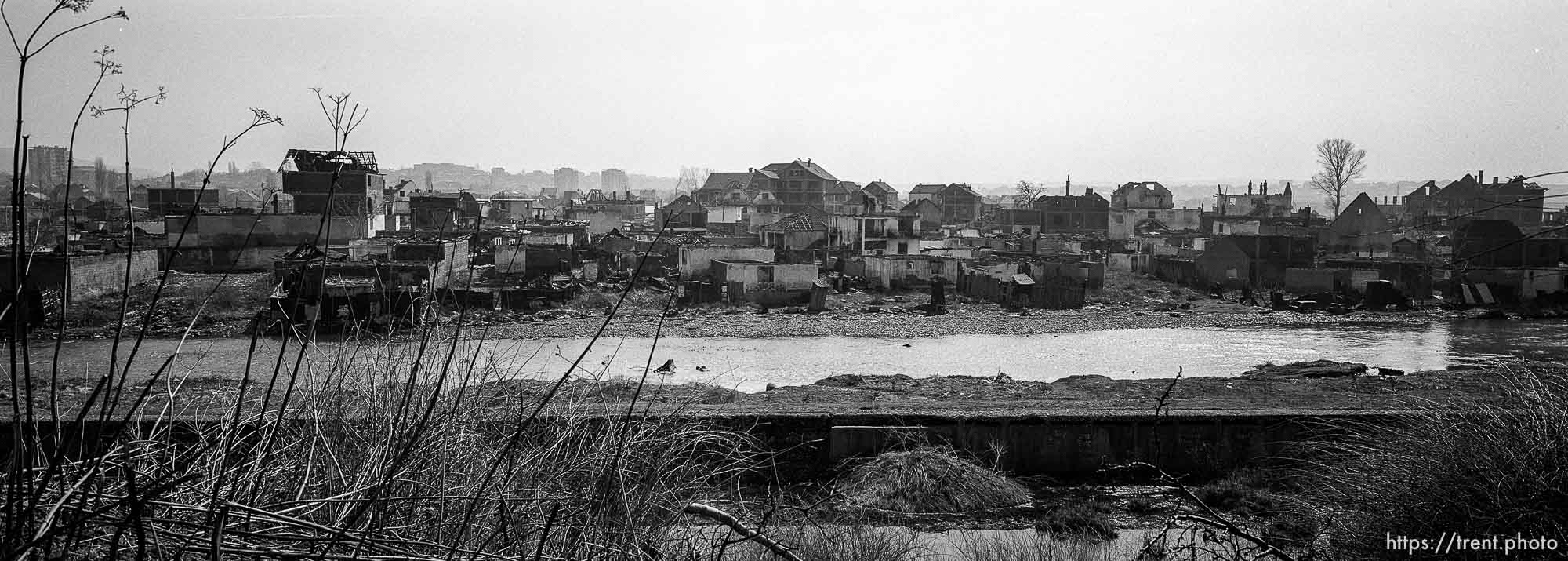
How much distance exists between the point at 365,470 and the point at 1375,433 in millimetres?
7450

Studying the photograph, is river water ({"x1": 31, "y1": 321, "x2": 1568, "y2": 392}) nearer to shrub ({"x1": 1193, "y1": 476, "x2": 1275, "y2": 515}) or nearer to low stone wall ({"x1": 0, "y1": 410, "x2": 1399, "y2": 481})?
low stone wall ({"x1": 0, "y1": 410, "x2": 1399, "y2": 481})

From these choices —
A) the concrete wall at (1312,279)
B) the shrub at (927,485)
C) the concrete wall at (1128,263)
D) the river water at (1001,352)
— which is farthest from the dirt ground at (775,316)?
the shrub at (927,485)

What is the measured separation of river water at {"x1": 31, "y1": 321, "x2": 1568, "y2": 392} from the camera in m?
16.7

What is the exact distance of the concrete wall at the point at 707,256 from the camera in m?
28.4

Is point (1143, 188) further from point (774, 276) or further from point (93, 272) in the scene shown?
point (93, 272)

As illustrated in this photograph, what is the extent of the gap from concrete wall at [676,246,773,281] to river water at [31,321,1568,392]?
24.7ft

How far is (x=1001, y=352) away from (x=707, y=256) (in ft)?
37.9

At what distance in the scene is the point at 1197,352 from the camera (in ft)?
63.5

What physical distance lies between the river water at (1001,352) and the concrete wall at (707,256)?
752 centimetres

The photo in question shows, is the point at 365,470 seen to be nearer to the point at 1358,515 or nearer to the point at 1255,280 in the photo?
the point at 1358,515

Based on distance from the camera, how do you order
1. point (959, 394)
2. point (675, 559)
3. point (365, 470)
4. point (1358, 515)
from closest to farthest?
point (365, 470)
point (675, 559)
point (1358, 515)
point (959, 394)

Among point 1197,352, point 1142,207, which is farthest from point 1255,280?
point 1142,207

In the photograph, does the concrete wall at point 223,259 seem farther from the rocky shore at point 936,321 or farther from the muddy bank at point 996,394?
the muddy bank at point 996,394

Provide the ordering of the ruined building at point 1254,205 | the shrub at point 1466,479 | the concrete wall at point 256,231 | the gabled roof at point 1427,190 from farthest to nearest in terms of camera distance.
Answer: the gabled roof at point 1427,190 → the ruined building at point 1254,205 → the concrete wall at point 256,231 → the shrub at point 1466,479
